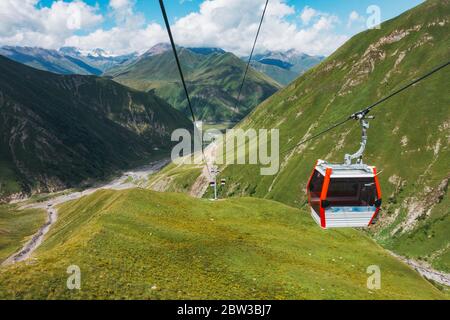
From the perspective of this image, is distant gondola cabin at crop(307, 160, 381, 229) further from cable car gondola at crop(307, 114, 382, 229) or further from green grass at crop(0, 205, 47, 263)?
green grass at crop(0, 205, 47, 263)

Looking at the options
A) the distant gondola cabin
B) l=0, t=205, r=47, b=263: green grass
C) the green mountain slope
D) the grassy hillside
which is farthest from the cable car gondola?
l=0, t=205, r=47, b=263: green grass

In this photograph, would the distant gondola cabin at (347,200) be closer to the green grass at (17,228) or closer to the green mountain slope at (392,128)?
the green mountain slope at (392,128)

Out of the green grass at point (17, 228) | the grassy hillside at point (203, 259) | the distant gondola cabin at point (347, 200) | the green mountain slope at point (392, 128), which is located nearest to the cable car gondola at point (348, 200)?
the distant gondola cabin at point (347, 200)

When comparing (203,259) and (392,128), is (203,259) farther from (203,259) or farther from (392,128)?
(392,128)

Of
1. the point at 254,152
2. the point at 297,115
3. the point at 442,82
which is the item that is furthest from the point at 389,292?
the point at 297,115

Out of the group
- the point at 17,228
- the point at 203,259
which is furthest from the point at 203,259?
the point at 17,228
